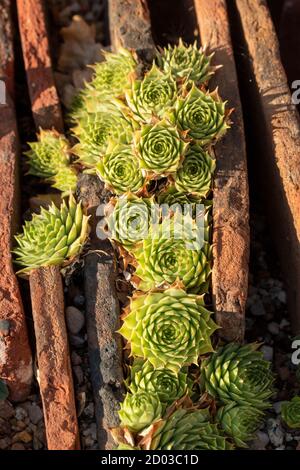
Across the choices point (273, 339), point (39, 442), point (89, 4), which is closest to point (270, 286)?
point (273, 339)

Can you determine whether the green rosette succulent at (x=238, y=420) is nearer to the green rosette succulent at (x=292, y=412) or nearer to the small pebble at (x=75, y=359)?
the green rosette succulent at (x=292, y=412)

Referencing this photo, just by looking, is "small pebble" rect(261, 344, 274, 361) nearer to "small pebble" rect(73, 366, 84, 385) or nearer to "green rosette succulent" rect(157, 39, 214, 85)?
"small pebble" rect(73, 366, 84, 385)

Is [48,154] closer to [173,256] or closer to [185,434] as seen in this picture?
[173,256]

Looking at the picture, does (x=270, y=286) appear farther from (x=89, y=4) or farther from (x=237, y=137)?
(x=89, y=4)

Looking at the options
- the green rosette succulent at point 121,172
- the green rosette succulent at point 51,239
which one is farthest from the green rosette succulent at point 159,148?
the green rosette succulent at point 51,239
